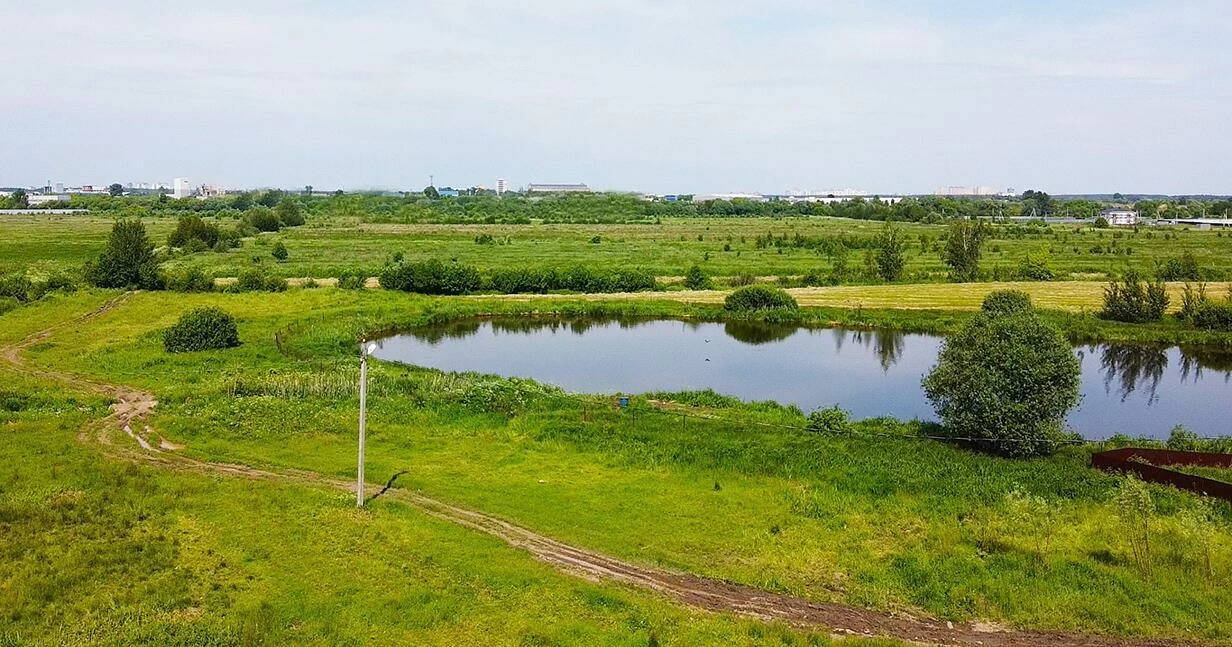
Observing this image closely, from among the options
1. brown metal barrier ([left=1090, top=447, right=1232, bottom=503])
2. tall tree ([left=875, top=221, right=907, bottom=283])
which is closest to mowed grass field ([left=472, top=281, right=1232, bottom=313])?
tall tree ([left=875, top=221, right=907, bottom=283])

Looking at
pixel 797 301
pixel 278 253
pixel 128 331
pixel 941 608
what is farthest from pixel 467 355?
pixel 278 253

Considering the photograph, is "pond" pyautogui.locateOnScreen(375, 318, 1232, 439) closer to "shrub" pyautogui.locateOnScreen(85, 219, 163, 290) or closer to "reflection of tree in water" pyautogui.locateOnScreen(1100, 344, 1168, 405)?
"reflection of tree in water" pyautogui.locateOnScreen(1100, 344, 1168, 405)

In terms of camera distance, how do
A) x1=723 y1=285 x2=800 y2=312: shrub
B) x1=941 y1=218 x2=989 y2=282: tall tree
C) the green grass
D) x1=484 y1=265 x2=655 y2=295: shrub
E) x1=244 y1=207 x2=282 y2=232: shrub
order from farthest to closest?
x1=244 y1=207 x2=282 y2=232: shrub < x1=941 y1=218 x2=989 y2=282: tall tree < x1=484 y1=265 x2=655 y2=295: shrub < x1=723 y1=285 x2=800 y2=312: shrub < the green grass

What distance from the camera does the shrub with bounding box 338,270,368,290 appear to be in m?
62.9

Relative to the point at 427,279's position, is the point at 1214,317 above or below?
below

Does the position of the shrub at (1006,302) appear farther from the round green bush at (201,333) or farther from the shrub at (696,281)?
the round green bush at (201,333)

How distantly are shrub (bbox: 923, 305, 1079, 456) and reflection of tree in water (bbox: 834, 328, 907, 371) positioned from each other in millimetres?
16860

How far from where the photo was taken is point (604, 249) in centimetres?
9550

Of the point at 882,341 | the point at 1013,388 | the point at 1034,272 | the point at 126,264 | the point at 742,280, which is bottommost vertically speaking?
the point at 882,341

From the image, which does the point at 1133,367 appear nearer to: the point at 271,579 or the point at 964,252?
the point at 964,252

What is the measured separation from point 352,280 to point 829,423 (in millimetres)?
45453

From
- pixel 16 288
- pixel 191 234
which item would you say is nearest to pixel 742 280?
pixel 16 288

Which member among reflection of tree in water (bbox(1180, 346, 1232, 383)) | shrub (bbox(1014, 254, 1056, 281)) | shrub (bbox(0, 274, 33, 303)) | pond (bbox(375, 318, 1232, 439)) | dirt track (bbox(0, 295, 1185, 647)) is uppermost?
shrub (bbox(1014, 254, 1056, 281))

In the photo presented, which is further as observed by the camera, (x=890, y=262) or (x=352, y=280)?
(x=890, y=262)
